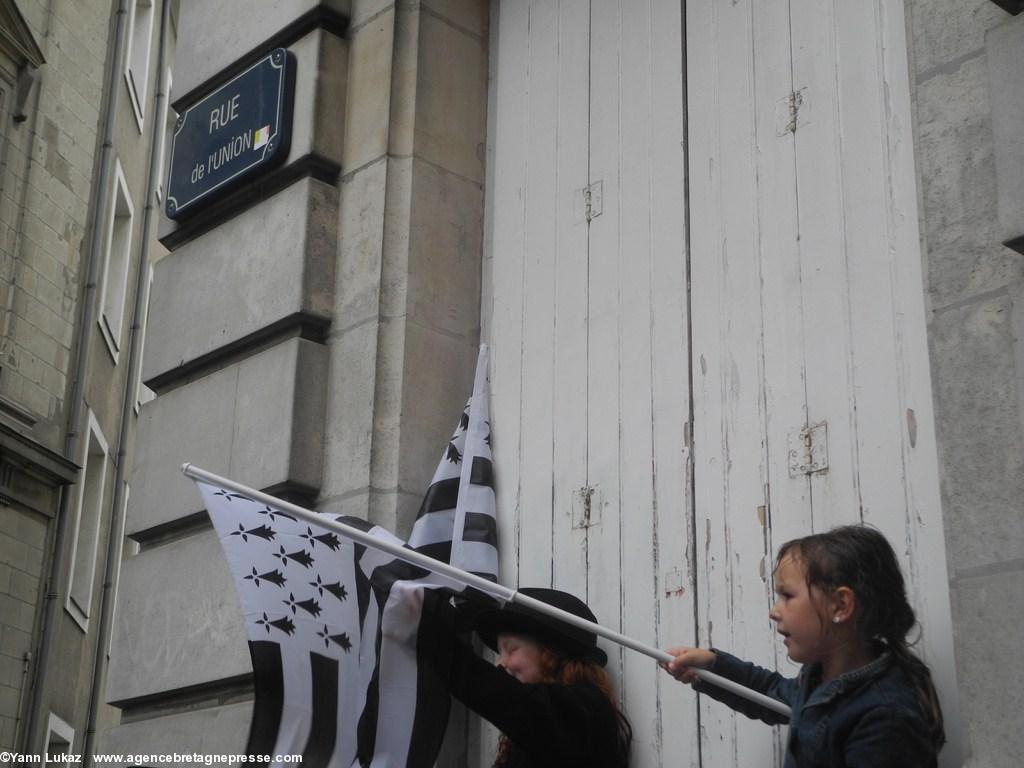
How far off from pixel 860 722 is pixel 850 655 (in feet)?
0.77

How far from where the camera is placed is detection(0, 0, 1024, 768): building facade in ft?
10.8

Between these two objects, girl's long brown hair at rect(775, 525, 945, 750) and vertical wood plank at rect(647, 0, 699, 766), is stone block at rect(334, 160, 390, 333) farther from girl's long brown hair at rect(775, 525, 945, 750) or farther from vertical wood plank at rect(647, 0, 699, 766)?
girl's long brown hair at rect(775, 525, 945, 750)

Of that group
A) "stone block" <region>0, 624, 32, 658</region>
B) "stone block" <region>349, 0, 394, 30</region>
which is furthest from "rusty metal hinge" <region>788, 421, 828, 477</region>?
"stone block" <region>0, 624, 32, 658</region>

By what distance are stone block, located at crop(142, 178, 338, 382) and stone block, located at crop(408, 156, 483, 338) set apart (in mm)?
381

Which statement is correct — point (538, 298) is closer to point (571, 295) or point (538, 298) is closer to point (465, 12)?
point (571, 295)

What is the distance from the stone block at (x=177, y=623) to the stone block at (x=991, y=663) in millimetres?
2603

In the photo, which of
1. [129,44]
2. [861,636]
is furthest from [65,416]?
[861,636]

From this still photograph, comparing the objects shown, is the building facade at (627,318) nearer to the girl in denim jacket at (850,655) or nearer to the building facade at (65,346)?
the girl in denim jacket at (850,655)

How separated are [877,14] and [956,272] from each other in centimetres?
112

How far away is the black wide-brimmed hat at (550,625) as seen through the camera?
407cm

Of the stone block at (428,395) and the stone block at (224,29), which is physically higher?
the stone block at (224,29)

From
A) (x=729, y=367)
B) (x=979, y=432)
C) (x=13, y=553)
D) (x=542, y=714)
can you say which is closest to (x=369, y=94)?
(x=729, y=367)

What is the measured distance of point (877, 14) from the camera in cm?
406

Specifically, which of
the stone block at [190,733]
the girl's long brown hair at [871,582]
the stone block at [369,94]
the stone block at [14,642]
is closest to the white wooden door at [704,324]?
the girl's long brown hair at [871,582]
